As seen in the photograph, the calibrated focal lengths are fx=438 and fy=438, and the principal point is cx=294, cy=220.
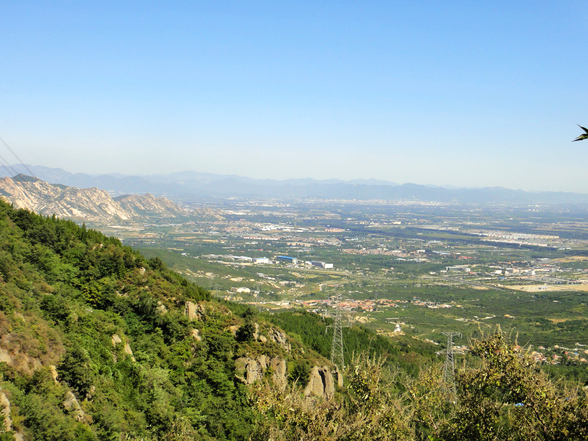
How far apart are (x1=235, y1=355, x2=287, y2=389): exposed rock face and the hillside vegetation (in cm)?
7

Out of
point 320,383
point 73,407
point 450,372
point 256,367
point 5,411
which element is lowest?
point 320,383

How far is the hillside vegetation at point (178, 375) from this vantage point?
36.6 feet

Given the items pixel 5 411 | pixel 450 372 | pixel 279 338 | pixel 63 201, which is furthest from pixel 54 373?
pixel 63 201

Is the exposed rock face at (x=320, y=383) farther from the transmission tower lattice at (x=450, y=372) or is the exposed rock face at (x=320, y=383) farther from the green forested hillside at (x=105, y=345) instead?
the transmission tower lattice at (x=450, y=372)

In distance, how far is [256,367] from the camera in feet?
76.9

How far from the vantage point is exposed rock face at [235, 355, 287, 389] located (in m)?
22.9

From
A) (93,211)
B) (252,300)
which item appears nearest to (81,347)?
(252,300)

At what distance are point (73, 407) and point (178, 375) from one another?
24.9 feet

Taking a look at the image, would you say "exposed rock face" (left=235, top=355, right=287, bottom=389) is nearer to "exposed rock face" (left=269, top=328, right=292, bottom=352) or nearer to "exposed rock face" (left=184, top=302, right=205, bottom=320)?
"exposed rock face" (left=269, top=328, right=292, bottom=352)

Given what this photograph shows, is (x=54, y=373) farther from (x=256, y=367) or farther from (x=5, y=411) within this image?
(x=256, y=367)

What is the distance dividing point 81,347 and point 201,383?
21.1 ft

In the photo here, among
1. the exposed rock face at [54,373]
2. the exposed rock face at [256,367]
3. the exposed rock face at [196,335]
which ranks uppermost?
the exposed rock face at [54,373]

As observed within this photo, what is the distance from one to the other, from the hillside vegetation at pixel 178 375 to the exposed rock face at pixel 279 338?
11cm

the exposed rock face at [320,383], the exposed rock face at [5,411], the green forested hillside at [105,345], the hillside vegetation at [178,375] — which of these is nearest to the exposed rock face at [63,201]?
the green forested hillside at [105,345]
